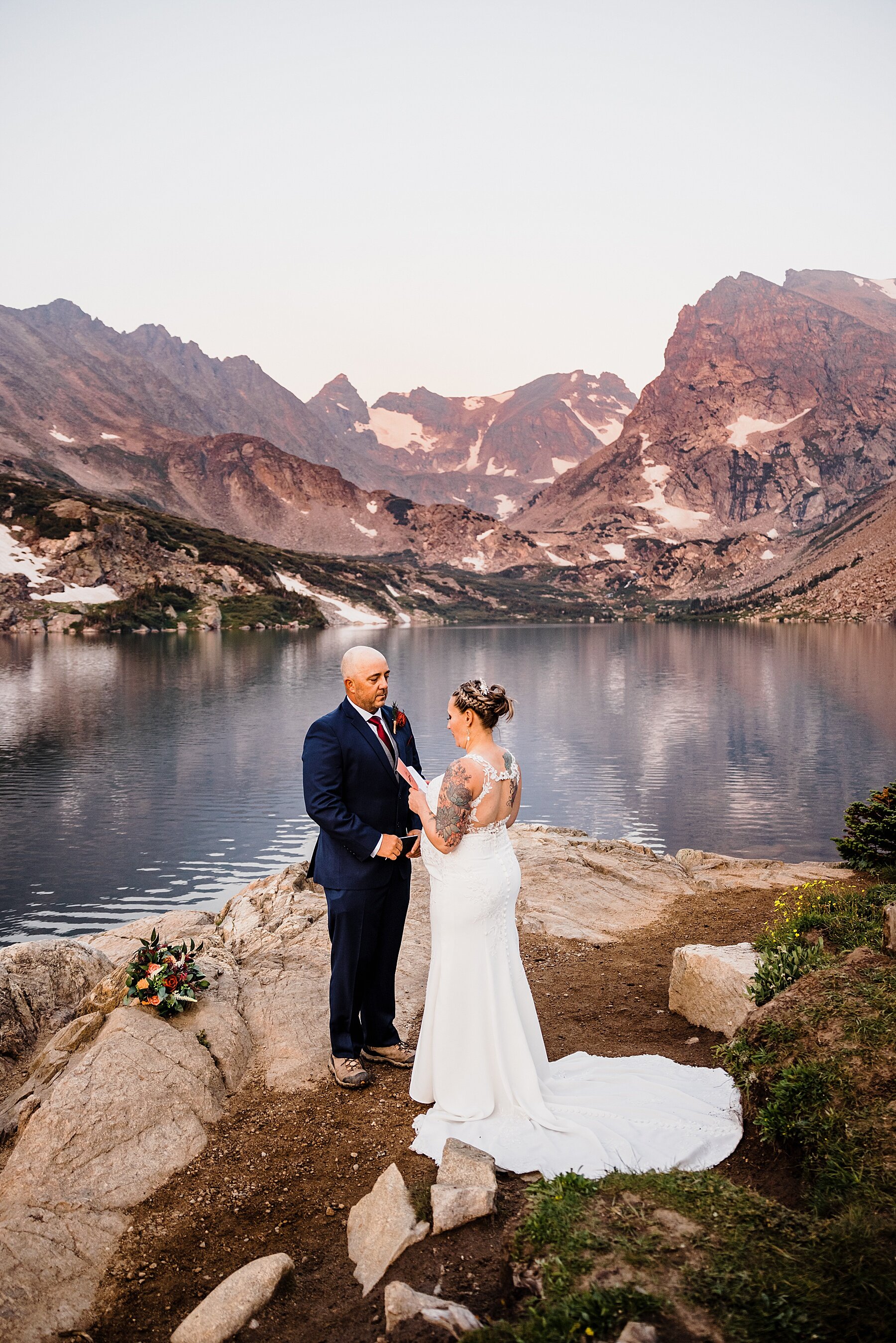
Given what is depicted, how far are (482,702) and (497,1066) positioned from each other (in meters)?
3.10

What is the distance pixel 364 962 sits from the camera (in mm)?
8102

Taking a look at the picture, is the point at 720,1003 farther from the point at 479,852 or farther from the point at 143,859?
the point at 143,859

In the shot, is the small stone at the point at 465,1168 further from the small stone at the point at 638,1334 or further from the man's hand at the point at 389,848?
the man's hand at the point at 389,848

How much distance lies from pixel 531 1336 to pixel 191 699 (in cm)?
6611

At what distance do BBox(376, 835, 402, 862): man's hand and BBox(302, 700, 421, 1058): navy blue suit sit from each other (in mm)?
71

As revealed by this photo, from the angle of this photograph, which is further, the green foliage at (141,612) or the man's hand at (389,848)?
the green foliage at (141,612)

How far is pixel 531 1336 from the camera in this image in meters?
4.11

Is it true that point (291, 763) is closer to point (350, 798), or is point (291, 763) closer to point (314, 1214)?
point (350, 798)

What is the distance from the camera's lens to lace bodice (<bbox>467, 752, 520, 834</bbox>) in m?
6.92

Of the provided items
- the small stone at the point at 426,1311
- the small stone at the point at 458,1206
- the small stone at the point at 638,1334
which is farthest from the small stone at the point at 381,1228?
the small stone at the point at 638,1334

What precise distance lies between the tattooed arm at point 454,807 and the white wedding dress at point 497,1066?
0.30 ft

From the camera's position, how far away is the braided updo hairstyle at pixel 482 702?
6840 millimetres

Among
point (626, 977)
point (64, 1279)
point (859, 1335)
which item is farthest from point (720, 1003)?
point (64, 1279)

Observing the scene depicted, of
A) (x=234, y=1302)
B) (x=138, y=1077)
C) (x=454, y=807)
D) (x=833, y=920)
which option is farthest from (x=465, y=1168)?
(x=833, y=920)
